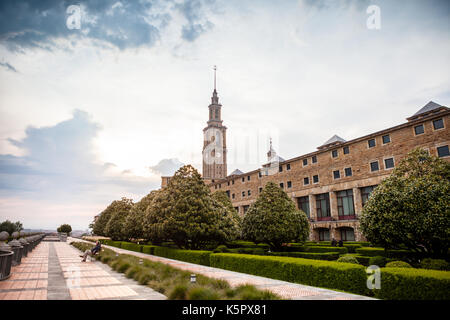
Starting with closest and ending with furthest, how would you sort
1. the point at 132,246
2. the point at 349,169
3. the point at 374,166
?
the point at 132,246, the point at 374,166, the point at 349,169

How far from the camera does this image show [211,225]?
2153 cm

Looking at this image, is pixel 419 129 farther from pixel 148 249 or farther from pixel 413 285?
pixel 148 249

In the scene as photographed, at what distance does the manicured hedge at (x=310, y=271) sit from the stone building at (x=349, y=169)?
24.1 metres

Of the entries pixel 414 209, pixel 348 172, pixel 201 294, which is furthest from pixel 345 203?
pixel 201 294

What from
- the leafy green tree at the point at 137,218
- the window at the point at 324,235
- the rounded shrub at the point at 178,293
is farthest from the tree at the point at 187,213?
the window at the point at 324,235

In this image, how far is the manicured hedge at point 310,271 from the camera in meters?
9.55

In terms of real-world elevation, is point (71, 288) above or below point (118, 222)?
below

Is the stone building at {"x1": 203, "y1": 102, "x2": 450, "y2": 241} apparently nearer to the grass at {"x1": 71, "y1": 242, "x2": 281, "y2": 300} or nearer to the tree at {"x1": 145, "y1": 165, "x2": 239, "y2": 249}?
the tree at {"x1": 145, "y1": 165, "x2": 239, "y2": 249}

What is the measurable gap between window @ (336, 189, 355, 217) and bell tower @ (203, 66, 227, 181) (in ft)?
228

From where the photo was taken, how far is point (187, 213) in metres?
21.3

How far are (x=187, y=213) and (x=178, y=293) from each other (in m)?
13.3

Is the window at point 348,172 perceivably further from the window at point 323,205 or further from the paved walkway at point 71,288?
the paved walkway at point 71,288

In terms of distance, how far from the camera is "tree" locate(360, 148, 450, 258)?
12.6 meters
